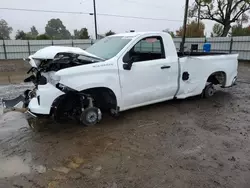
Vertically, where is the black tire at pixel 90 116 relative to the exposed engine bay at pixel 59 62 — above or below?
below

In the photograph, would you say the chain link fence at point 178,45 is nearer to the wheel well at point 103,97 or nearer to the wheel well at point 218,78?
the wheel well at point 218,78

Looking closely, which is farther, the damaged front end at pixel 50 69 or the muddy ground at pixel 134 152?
the damaged front end at pixel 50 69

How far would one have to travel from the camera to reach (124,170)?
288 cm

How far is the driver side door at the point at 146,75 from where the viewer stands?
443cm

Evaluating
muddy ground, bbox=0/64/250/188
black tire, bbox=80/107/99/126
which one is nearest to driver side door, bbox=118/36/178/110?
muddy ground, bbox=0/64/250/188

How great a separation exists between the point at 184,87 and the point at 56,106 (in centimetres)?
324

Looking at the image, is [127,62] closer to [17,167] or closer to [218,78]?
[17,167]

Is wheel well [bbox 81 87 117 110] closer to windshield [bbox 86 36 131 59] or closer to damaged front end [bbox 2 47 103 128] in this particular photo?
damaged front end [bbox 2 47 103 128]

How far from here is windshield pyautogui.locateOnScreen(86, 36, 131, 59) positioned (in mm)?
4529

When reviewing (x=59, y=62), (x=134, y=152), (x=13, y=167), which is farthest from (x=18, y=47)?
(x=134, y=152)

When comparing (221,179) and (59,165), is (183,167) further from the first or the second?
(59,165)

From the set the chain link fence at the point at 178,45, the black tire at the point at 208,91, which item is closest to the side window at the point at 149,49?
the black tire at the point at 208,91

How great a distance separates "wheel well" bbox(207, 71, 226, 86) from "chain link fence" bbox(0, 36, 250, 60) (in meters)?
12.6

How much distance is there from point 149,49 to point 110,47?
1.09 meters
